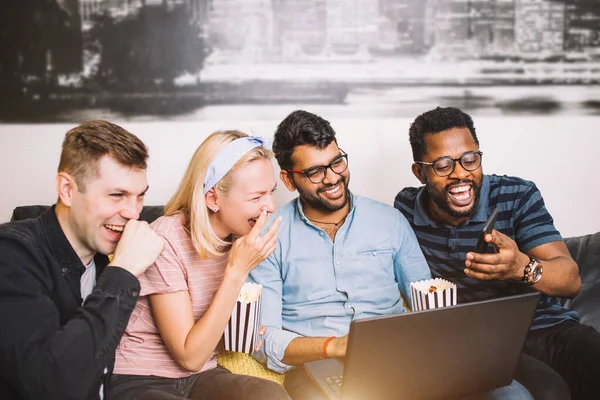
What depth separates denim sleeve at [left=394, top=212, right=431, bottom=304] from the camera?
2016 millimetres

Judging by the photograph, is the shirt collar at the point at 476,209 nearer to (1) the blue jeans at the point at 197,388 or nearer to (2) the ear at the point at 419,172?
(2) the ear at the point at 419,172

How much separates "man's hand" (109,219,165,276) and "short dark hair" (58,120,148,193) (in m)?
0.17

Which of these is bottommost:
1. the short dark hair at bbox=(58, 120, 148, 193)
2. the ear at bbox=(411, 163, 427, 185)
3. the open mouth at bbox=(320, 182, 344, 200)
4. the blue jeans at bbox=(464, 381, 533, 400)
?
the blue jeans at bbox=(464, 381, 533, 400)

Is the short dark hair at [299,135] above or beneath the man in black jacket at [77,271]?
above

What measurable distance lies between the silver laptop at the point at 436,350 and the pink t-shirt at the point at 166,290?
543mm

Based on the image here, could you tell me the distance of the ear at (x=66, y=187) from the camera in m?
1.41

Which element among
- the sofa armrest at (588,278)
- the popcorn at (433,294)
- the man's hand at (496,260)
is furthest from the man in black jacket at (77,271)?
the sofa armrest at (588,278)

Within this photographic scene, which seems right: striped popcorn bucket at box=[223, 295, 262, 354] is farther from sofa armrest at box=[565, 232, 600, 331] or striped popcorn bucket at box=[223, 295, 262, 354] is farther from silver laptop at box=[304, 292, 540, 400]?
sofa armrest at box=[565, 232, 600, 331]

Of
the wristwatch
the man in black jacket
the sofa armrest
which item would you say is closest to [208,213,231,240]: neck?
the man in black jacket

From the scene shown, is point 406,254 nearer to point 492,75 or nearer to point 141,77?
point 492,75

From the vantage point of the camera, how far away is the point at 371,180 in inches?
103

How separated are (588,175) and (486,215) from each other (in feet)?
3.48

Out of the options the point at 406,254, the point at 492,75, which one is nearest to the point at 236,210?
the point at 406,254

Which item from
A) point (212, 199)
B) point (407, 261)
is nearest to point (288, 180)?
point (212, 199)
